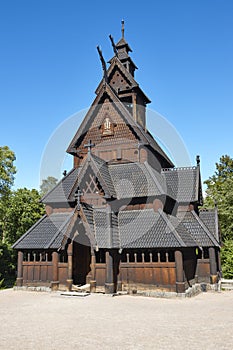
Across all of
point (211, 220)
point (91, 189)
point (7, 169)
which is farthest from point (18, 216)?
point (211, 220)

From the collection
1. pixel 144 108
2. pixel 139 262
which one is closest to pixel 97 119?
pixel 144 108

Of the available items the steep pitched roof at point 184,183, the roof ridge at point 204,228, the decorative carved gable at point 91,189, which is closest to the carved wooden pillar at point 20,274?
the decorative carved gable at point 91,189

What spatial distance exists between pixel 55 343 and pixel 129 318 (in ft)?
12.2

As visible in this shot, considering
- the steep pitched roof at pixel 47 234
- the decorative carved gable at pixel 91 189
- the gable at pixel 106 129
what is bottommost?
the steep pitched roof at pixel 47 234

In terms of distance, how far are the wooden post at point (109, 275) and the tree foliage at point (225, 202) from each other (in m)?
12.0

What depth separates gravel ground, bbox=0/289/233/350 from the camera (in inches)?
329

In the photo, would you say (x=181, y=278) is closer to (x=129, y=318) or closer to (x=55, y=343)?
(x=129, y=318)

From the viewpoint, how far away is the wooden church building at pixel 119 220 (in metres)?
17.0

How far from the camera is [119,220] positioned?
1933cm

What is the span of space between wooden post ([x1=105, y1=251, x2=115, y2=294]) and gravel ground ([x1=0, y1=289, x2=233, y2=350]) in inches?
19.0

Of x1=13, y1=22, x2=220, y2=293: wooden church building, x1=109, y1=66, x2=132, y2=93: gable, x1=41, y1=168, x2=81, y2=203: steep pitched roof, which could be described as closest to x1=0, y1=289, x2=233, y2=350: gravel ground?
x1=13, y1=22, x2=220, y2=293: wooden church building

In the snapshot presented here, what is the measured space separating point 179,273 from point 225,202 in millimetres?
22072

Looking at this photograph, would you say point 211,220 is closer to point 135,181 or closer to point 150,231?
point 135,181

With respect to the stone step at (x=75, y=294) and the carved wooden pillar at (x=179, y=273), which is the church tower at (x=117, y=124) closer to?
the carved wooden pillar at (x=179, y=273)
